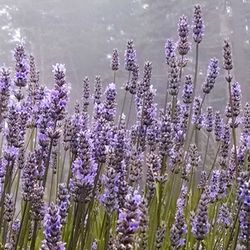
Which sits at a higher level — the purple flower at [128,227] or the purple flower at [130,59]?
the purple flower at [130,59]

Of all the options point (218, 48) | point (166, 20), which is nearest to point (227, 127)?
point (218, 48)

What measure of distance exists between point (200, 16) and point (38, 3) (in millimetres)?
24414

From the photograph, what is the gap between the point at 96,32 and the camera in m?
27.7

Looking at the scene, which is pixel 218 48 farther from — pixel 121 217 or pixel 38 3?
pixel 121 217

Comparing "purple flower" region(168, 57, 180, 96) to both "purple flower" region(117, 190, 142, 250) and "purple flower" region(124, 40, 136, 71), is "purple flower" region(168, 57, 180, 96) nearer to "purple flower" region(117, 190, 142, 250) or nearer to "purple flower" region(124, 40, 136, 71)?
"purple flower" region(124, 40, 136, 71)

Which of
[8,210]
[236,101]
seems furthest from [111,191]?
[236,101]

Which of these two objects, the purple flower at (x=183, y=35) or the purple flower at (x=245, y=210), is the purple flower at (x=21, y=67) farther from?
the purple flower at (x=245, y=210)

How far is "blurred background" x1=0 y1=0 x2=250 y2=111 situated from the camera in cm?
2312

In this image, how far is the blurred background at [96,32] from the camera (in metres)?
23.1

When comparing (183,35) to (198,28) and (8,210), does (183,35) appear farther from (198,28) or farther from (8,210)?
(8,210)

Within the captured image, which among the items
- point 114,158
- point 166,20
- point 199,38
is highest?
point 166,20

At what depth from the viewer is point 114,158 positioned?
245 cm

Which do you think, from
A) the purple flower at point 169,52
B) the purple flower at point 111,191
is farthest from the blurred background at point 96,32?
the purple flower at point 111,191

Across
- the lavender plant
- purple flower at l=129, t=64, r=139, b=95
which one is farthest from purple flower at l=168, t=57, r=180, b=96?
purple flower at l=129, t=64, r=139, b=95
